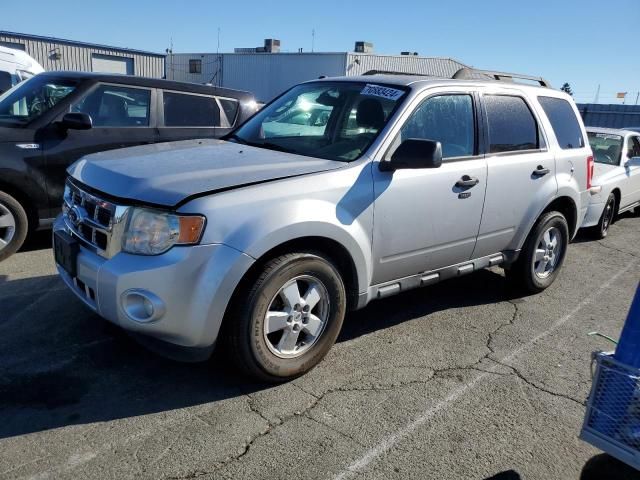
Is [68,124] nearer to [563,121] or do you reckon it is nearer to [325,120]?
[325,120]

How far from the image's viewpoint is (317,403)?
326cm

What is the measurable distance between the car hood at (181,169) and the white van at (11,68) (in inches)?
353

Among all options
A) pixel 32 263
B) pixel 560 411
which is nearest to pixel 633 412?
pixel 560 411

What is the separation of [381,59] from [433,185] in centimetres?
3541

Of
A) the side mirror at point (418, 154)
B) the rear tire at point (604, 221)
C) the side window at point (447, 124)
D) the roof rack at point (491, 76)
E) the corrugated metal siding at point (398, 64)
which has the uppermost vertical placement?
the corrugated metal siding at point (398, 64)

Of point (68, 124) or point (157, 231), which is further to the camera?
point (68, 124)

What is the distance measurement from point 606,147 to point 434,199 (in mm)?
6380

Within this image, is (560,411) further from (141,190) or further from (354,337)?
(141,190)

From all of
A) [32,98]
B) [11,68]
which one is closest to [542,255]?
[32,98]

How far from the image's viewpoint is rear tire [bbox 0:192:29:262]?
5.20 m

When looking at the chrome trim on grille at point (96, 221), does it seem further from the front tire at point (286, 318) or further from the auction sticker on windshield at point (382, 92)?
the auction sticker on windshield at point (382, 92)

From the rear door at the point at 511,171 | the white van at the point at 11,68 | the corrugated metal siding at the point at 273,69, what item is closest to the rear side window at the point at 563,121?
the rear door at the point at 511,171

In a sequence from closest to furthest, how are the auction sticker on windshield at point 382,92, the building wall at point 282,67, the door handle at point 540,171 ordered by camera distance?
the auction sticker on windshield at point 382,92 → the door handle at point 540,171 → the building wall at point 282,67

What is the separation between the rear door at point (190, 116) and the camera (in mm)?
6430
